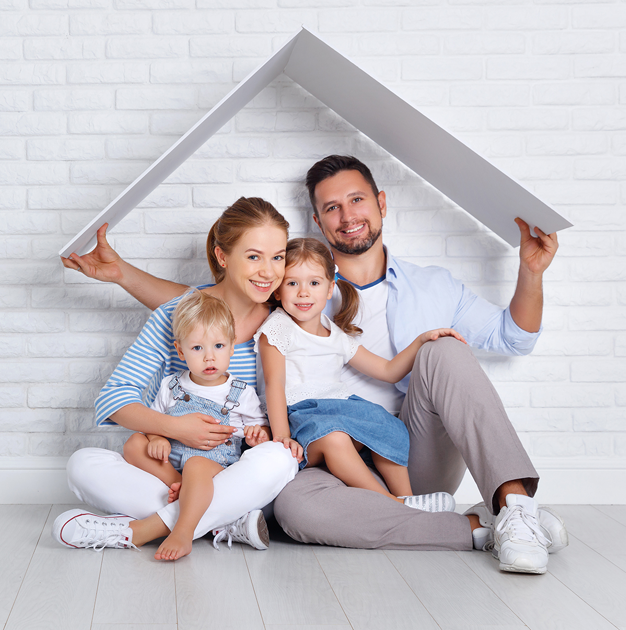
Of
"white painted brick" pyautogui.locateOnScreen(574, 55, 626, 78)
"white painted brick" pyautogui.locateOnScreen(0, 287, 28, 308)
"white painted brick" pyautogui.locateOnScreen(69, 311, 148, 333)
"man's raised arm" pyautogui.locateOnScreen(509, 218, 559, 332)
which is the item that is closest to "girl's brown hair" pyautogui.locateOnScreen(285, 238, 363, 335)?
"man's raised arm" pyautogui.locateOnScreen(509, 218, 559, 332)

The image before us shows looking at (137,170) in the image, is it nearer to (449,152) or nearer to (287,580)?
(449,152)

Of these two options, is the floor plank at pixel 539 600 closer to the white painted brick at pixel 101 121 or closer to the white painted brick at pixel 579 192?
the white painted brick at pixel 579 192

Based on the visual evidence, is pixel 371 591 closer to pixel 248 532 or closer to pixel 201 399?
pixel 248 532

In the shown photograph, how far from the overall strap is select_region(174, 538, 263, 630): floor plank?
34cm

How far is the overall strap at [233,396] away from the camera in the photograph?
66.0 inches

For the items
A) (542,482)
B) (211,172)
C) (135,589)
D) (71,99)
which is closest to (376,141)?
(211,172)

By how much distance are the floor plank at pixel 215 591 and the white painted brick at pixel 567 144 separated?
5.02ft

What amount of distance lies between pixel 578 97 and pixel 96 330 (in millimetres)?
1730

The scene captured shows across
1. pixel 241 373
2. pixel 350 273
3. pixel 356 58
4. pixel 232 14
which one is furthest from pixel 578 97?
pixel 241 373

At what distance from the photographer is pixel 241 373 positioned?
70.0 inches

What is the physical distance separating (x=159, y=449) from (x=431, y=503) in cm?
70

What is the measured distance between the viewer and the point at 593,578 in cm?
138

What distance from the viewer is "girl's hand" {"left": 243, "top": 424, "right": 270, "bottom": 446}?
1664 millimetres

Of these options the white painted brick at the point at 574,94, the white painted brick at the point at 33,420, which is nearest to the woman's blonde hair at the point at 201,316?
the white painted brick at the point at 33,420
